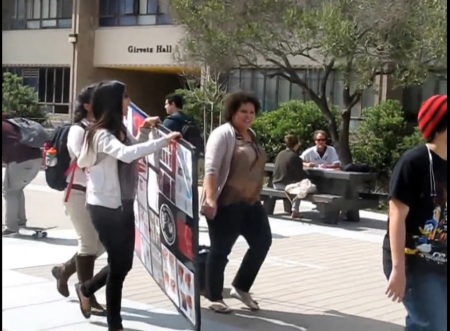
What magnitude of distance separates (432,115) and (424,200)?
411 mm

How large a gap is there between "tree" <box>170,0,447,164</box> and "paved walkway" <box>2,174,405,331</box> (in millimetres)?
6503

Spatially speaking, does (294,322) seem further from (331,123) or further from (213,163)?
(331,123)

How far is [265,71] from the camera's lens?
22.0m

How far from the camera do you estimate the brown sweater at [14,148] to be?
376 inches

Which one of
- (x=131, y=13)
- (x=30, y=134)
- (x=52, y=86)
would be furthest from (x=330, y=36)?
(x=52, y=86)

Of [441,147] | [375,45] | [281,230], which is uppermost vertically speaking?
[375,45]

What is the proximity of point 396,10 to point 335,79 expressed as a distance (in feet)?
32.6

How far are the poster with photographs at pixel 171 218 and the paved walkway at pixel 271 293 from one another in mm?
485

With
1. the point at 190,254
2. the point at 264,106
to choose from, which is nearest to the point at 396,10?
the point at 190,254

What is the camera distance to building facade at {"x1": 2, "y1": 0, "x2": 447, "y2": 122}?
34.3 meters

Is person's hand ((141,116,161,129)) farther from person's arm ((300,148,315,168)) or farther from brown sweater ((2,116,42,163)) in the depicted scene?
person's arm ((300,148,315,168))

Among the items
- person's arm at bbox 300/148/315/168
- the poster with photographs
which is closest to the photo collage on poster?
the poster with photographs

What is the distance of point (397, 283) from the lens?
3908 millimetres

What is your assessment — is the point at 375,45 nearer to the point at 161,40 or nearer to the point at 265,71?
the point at 265,71
